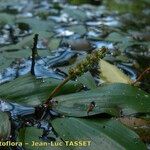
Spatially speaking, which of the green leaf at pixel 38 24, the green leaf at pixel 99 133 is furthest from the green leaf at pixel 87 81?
the green leaf at pixel 38 24

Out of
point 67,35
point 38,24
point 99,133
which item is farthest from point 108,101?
point 38,24

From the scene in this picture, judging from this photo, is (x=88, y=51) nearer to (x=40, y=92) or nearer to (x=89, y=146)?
(x=40, y=92)

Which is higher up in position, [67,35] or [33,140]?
[33,140]

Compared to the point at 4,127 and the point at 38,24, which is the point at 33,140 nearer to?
the point at 4,127

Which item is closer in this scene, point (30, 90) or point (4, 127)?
point (4, 127)

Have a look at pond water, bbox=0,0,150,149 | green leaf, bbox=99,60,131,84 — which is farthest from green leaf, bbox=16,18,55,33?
green leaf, bbox=99,60,131,84

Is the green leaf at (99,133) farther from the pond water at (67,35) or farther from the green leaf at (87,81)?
the green leaf at (87,81)

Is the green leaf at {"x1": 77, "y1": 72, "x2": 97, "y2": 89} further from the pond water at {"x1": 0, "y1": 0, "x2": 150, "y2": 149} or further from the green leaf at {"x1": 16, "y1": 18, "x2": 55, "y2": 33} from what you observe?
the green leaf at {"x1": 16, "y1": 18, "x2": 55, "y2": 33}
